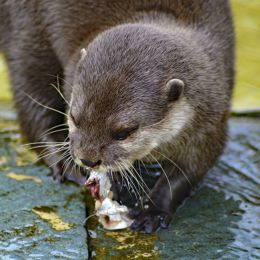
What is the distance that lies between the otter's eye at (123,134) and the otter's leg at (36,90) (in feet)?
3.22

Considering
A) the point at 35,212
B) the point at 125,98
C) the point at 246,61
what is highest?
the point at 125,98

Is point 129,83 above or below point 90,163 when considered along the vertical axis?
above

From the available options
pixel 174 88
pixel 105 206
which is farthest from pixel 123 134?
pixel 105 206

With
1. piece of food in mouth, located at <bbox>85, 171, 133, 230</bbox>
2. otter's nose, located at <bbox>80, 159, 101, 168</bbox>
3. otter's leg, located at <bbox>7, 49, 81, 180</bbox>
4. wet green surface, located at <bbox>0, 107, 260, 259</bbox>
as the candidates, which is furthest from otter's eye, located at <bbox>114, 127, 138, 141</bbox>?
otter's leg, located at <bbox>7, 49, 81, 180</bbox>

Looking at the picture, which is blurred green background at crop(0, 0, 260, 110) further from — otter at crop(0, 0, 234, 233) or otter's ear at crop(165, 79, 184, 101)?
otter's ear at crop(165, 79, 184, 101)

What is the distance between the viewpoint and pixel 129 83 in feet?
10.0

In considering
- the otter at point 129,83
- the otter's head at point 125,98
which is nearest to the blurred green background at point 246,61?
the otter at point 129,83

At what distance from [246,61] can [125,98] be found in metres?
2.36

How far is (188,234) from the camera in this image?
3348 mm

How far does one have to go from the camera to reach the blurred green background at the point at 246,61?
4723 mm

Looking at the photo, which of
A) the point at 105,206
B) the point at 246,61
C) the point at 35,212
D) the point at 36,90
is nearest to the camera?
the point at 105,206

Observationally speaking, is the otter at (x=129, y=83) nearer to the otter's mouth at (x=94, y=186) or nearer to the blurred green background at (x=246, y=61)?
the otter's mouth at (x=94, y=186)

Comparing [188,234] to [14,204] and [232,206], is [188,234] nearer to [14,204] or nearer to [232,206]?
[232,206]

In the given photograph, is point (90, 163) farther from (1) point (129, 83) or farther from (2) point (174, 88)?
(2) point (174, 88)
